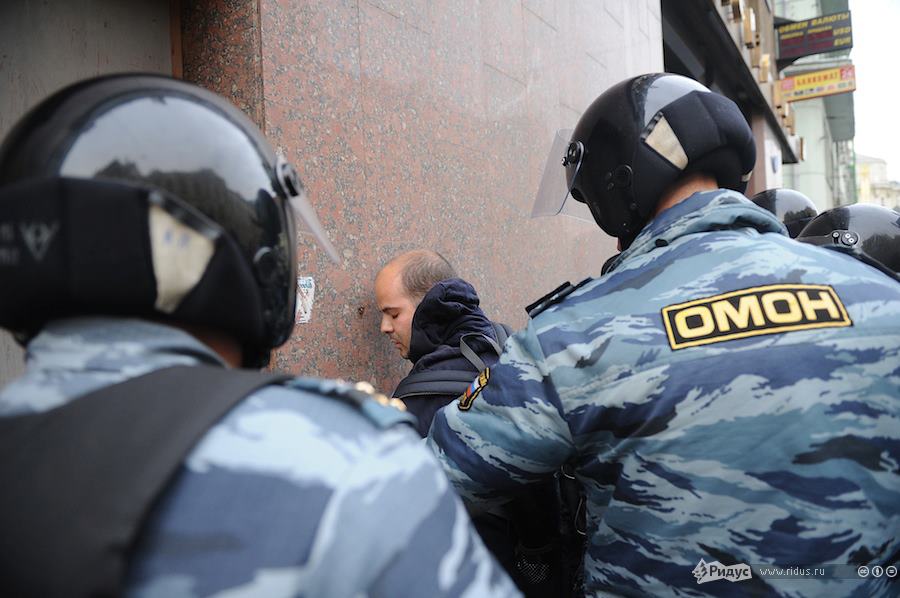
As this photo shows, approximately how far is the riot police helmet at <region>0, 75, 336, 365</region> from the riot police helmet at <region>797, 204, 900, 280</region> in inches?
127

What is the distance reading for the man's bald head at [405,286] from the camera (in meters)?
3.07

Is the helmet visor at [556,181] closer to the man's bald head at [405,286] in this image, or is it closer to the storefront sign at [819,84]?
the man's bald head at [405,286]

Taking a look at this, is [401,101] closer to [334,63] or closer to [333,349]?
[334,63]

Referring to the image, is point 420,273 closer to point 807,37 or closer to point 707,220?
point 707,220

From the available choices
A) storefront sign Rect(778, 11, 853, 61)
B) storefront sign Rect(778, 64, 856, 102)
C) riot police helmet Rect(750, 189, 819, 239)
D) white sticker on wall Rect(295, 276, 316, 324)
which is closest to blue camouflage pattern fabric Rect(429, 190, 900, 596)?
white sticker on wall Rect(295, 276, 316, 324)

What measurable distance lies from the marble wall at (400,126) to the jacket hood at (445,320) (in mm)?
482

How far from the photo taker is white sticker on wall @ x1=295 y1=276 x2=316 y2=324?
2816 mm

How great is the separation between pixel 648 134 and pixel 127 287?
5.12 feet

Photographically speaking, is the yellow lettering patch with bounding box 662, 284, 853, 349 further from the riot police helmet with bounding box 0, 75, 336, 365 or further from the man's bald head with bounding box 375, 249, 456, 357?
the man's bald head with bounding box 375, 249, 456, 357

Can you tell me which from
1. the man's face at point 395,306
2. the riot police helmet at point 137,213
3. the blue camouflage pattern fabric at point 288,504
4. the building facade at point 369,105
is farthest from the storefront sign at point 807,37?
the blue camouflage pattern fabric at point 288,504

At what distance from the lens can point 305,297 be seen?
284cm

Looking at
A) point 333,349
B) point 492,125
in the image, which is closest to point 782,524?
point 333,349

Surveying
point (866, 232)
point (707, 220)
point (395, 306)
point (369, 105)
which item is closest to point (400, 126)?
point (369, 105)

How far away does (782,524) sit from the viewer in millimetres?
1447
